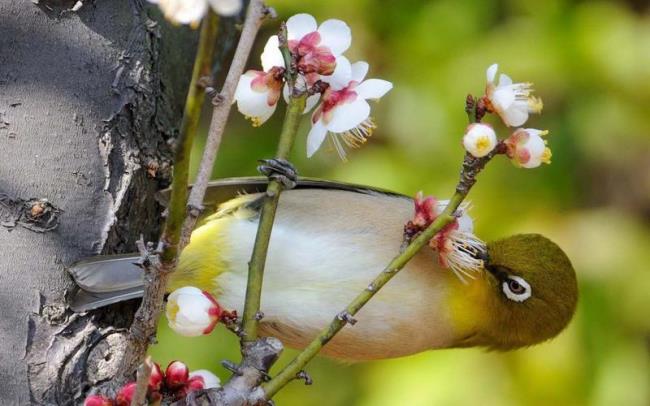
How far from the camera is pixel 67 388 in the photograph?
1.57 meters

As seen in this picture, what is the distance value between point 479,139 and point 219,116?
368 millimetres

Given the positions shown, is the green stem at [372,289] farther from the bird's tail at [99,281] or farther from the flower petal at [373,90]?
the bird's tail at [99,281]

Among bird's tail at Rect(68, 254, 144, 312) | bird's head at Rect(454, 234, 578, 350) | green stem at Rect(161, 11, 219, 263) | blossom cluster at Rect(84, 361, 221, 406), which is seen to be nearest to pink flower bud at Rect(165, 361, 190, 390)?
blossom cluster at Rect(84, 361, 221, 406)

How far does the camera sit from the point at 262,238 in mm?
1269

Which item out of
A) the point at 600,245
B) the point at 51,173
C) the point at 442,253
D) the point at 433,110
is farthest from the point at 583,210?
the point at 51,173

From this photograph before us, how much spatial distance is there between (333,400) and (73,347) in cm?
172

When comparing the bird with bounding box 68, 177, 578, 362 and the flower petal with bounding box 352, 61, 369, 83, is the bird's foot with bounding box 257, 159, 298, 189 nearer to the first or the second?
the flower petal with bounding box 352, 61, 369, 83

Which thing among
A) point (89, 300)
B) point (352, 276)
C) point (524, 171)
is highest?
point (524, 171)

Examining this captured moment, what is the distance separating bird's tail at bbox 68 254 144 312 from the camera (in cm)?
162

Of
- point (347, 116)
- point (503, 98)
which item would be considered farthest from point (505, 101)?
point (347, 116)

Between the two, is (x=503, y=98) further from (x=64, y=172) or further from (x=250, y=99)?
(x=64, y=172)

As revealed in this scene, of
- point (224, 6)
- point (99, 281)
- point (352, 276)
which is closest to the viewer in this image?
point (224, 6)

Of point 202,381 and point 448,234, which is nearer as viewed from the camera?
point 202,381

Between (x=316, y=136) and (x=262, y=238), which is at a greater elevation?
(x=316, y=136)
